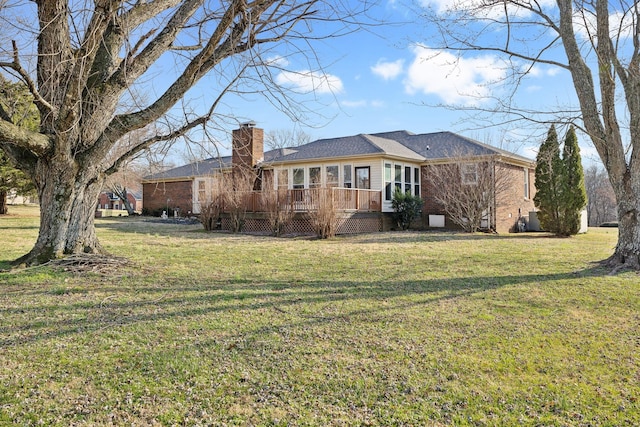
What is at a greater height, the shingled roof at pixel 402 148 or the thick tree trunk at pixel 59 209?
the shingled roof at pixel 402 148

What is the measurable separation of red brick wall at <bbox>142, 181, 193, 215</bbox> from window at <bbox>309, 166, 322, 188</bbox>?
11938 mm

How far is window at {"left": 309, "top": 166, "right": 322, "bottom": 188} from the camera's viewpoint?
779 inches

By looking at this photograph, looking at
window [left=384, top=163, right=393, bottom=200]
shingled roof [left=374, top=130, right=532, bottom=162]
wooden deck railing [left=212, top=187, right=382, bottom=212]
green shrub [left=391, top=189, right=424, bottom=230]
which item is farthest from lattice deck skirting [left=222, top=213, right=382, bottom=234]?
shingled roof [left=374, top=130, right=532, bottom=162]

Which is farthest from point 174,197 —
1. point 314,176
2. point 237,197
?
point 237,197

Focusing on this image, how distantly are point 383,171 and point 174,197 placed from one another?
1725 centimetres

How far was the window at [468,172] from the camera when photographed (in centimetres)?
1612

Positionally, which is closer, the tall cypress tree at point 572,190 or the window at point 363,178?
the tall cypress tree at point 572,190

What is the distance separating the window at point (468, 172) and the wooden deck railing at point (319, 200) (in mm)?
3352

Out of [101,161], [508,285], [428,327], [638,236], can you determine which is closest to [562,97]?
[638,236]

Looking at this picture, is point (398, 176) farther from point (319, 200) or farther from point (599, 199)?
point (599, 199)

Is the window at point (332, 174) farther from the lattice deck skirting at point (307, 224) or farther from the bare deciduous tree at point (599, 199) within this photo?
the bare deciduous tree at point (599, 199)

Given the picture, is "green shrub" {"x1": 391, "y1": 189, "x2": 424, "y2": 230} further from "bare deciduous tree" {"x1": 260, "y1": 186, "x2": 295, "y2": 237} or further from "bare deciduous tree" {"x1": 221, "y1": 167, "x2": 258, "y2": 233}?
"bare deciduous tree" {"x1": 221, "y1": 167, "x2": 258, "y2": 233}

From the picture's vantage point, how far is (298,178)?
20.8 m

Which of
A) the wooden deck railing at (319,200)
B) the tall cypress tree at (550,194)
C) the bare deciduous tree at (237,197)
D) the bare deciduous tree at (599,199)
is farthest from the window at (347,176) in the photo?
the bare deciduous tree at (599,199)
